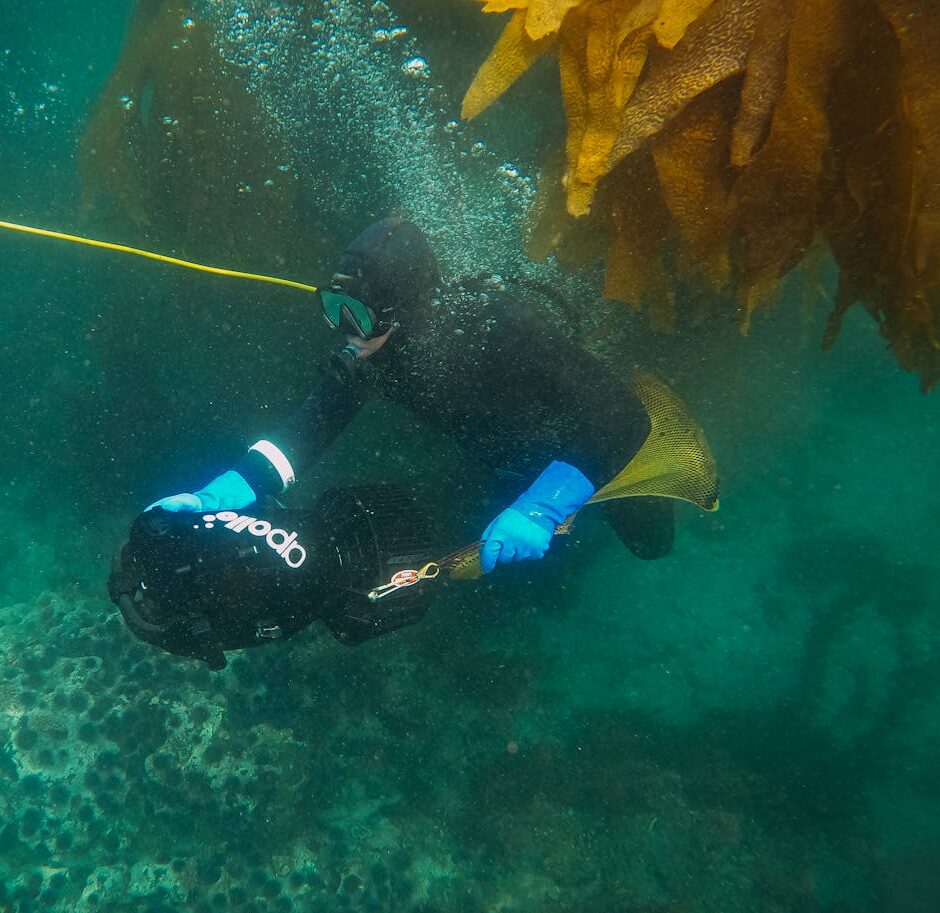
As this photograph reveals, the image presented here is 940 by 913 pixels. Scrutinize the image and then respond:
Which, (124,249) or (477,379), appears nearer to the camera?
(477,379)

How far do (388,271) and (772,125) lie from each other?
185 centimetres

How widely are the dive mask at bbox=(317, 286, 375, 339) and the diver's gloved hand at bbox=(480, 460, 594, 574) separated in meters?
1.32

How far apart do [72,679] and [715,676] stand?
711 cm

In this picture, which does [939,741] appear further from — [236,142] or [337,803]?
[236,142]

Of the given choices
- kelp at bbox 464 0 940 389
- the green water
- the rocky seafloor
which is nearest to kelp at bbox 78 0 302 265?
the green water

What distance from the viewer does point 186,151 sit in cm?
591

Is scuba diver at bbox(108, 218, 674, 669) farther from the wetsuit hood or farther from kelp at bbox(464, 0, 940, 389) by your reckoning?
kelp at bbox(464, 0, 940, 389)

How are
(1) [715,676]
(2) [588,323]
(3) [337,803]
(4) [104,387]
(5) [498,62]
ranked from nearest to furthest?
(5) [498,62] → (2) [588,323] → (3) [337,803] → (1) [715,676] → (4) [104,387]

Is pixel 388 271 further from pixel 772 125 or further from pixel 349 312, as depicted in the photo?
pixel 772 125

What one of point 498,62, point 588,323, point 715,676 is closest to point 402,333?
point 498,62

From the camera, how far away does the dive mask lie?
314cm

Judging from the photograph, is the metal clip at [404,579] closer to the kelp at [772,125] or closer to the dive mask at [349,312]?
the dive mask at [349,312]

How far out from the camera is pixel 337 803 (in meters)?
5.75

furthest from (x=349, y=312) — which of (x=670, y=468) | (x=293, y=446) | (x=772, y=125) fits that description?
(x=670, y=468)
